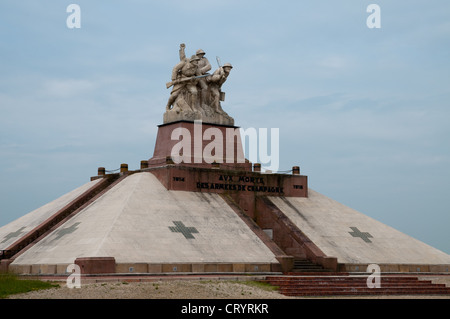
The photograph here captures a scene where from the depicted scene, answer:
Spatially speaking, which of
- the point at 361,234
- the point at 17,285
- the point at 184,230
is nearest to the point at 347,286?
the point at 184,230

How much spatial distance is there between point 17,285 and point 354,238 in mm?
21150

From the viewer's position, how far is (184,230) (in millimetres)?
41000

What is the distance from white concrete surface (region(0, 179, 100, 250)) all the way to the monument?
132mm

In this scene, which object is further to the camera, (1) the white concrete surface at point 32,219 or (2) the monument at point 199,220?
(1) the white concrete surface at point 32,219

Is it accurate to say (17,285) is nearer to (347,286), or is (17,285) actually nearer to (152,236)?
(152,236)

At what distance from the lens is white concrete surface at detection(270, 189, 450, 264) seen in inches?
1761

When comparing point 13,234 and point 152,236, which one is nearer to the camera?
point 152,236

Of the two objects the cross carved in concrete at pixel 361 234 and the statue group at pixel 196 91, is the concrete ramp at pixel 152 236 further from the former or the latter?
the cross carved in concrete at pixel 361 234

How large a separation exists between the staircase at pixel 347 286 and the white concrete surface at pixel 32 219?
48.2ft

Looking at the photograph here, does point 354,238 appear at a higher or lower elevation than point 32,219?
lower

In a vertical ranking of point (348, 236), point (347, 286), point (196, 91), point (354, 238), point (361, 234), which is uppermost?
point (196, 91)

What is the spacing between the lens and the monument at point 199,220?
3844 centimetres

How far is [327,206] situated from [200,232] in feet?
39.2

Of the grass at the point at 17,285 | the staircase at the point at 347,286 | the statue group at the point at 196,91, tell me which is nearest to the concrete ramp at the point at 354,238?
the staircase at the point at 347,286
